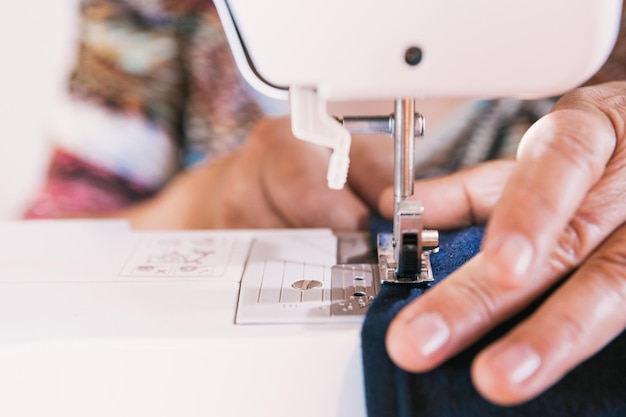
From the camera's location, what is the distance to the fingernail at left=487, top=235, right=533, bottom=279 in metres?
0.48

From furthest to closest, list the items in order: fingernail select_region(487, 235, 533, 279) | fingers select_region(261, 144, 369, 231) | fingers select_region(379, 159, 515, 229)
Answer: fingers select_region(261, 144, 369, 231), fingers select_region(379, 159, 515, 229), fingernail select_region(487, 235, 533, 279)

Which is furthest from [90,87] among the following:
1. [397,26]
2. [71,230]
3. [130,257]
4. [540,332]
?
[540,332]

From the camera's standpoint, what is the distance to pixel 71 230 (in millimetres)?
816

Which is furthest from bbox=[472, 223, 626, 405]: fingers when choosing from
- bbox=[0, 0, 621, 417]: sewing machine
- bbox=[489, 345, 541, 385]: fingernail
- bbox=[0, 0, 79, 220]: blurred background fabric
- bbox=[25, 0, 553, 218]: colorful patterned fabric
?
bbox=[0, 0, 79, 220]: blurred background fabric

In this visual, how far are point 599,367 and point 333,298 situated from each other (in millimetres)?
216

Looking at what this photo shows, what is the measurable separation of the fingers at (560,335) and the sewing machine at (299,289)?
12cm

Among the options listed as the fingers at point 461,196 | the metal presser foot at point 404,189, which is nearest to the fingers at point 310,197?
the fingers at point 461,196

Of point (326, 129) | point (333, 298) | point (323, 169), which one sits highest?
point (326, 129)

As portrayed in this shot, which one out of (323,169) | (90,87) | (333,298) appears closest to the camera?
(333,298)

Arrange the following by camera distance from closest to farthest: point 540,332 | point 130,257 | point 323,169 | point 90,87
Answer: point 540,332 < point 130,257 < point 323,169 < point 90,87

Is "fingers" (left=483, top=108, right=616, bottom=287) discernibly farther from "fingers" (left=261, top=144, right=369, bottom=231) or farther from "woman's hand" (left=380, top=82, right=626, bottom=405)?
"fingers" (left=261, top=144, right=369, bottom=231)

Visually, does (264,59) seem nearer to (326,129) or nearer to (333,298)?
(326,129)

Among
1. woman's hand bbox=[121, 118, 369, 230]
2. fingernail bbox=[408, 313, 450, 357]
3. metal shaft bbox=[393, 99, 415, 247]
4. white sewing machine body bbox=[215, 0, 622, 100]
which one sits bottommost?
woman's hand bbox=[121, 118, 369, 230]

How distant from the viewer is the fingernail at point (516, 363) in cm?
48
